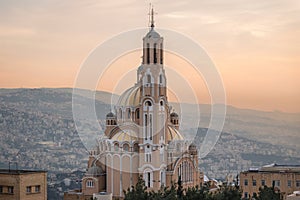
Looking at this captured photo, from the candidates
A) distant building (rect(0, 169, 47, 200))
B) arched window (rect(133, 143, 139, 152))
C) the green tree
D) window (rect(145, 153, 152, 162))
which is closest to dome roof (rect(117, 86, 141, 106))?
arched window (rect(133, 143, 139, 152))

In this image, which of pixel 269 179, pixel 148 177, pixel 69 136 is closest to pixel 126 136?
pixel 148 177

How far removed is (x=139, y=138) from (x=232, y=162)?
52.7ft

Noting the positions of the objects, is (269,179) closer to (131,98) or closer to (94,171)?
(131,98)

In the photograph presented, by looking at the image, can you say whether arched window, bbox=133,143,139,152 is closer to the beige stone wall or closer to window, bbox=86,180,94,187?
window, bbox=86,180,94,187

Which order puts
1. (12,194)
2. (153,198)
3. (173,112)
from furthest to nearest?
(173,112)
(12,194)
(153,198)

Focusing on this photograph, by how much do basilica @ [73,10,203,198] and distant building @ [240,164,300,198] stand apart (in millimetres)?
3868

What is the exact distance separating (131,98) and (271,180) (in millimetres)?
11914

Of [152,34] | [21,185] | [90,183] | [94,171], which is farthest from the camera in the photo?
[152,34]

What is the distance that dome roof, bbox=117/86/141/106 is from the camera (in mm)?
45156

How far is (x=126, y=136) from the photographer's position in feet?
145

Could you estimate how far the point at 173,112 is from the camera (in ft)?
160

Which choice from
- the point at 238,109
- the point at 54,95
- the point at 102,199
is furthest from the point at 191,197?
the point at 54,95

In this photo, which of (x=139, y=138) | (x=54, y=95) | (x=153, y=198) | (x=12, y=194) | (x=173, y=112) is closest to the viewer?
(x=153, y=198)

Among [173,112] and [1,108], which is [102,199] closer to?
[173,112]
